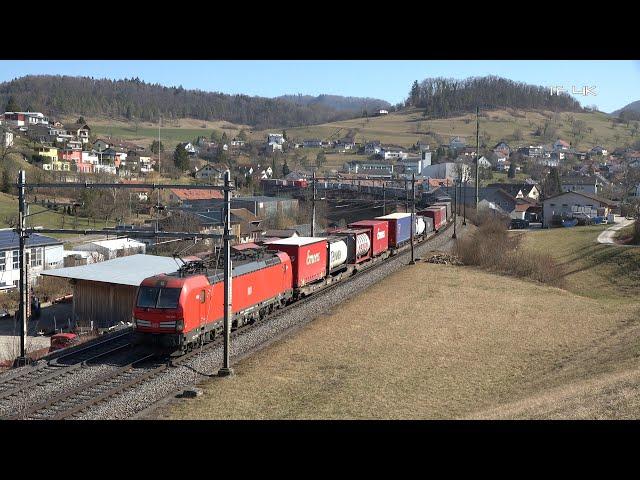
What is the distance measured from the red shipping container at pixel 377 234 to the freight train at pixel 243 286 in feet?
3.32

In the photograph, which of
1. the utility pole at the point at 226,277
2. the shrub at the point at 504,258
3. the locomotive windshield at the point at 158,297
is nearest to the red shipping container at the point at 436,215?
the shrub at the point at 504,258

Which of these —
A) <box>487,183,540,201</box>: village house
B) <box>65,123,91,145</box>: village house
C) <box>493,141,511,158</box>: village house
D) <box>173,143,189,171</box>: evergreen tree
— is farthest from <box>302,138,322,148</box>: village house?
<box>173,143,189,171</box>: evergreen tree

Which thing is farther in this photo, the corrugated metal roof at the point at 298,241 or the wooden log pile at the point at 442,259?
the wooden log pile at the point at 442,259

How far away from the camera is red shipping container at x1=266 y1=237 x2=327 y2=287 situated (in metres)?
25.8

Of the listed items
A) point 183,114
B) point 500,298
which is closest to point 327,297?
point 500,298

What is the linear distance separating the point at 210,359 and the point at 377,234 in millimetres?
21767

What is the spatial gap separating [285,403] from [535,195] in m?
92.8

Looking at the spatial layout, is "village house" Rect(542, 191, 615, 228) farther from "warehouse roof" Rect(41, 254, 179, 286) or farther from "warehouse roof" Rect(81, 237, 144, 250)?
"warehouse roof" Rect(41, 254, 179, 286)

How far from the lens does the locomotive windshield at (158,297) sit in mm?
17547

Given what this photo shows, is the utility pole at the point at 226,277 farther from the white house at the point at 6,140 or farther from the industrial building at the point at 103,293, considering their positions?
the white house at the point at 6,140

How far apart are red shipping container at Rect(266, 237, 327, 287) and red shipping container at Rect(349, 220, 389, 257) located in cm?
873

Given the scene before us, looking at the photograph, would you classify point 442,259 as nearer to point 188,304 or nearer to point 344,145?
point 188,304
